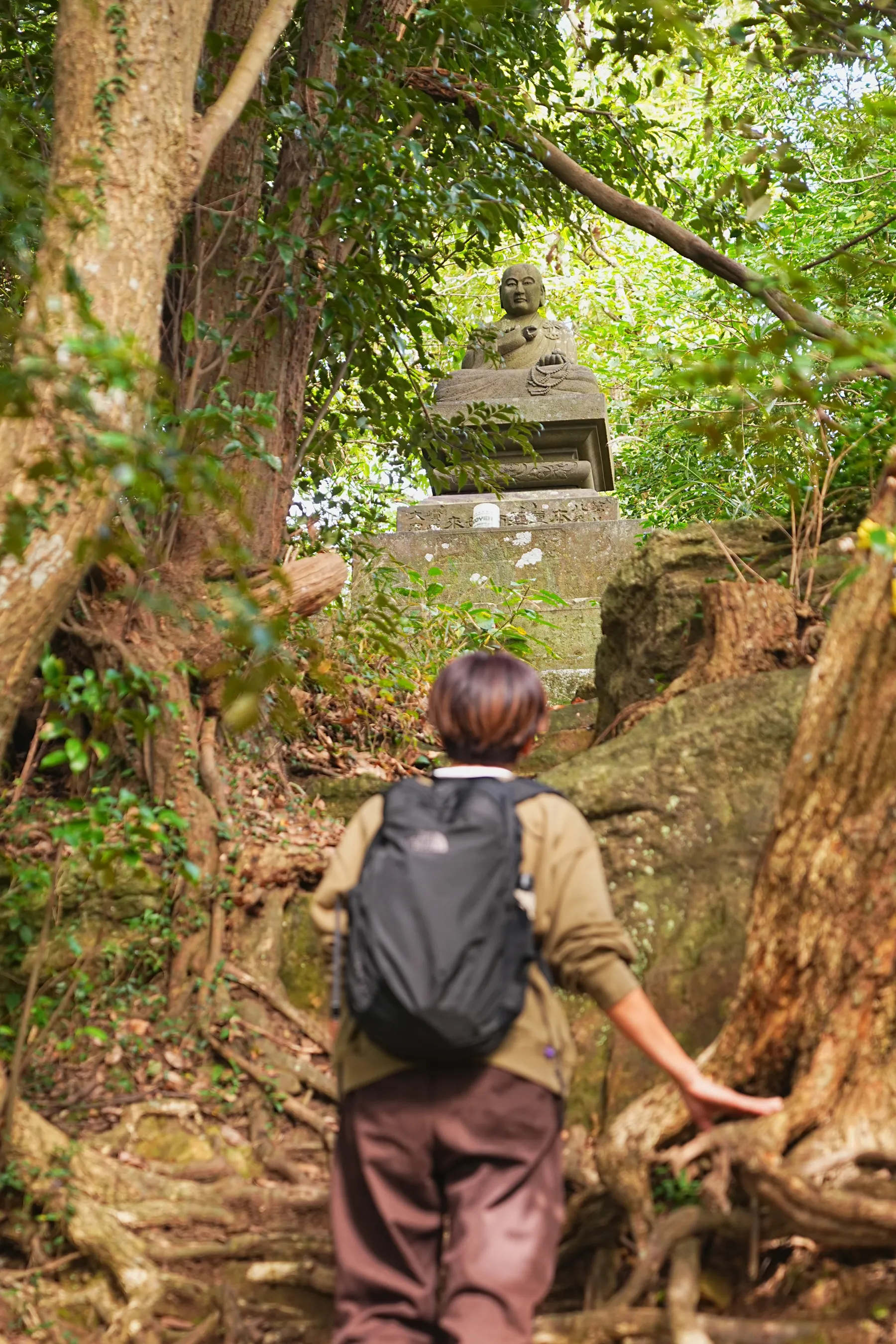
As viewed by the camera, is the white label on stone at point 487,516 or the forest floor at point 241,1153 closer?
the forest floor at point 241,1153

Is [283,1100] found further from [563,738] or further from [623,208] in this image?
[623,208]

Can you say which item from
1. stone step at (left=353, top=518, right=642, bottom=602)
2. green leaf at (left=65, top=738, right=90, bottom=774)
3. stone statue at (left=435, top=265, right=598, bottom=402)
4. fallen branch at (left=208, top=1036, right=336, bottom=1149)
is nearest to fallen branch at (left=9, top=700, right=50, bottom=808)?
green leaf at (left=65, top=738, right=90, bottom=774)

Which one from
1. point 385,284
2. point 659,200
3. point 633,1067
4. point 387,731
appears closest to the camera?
point 633,1067

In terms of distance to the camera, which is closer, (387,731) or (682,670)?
(682,670)

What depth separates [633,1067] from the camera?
3.62m

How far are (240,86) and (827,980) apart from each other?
3.48 m

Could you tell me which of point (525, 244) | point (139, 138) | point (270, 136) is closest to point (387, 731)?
point (270, 136)

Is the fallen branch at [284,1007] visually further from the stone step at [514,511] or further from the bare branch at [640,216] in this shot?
the stone step at [514,511]

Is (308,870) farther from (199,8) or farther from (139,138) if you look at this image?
(199,8)

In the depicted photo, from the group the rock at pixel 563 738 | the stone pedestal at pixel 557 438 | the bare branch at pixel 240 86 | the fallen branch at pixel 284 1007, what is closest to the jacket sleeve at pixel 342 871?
the fallen branch at pixel 284 1007

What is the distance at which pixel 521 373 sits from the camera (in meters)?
10.7

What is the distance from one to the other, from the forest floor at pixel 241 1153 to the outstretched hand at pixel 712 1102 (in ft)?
0.82

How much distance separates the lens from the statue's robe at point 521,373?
10484mm

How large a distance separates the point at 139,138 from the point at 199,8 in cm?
62
